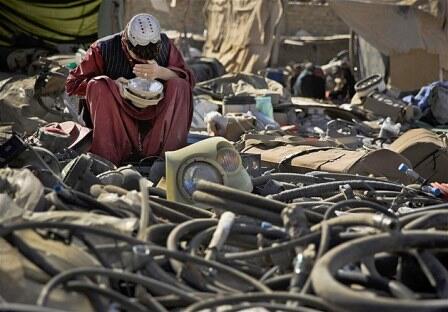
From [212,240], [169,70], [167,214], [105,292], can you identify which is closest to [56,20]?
[169,70]

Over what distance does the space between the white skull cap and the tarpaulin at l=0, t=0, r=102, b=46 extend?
610 cm

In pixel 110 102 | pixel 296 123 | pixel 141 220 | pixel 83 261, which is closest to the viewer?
pixel 83 261

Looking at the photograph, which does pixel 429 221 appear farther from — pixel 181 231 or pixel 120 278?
pixel 120 278

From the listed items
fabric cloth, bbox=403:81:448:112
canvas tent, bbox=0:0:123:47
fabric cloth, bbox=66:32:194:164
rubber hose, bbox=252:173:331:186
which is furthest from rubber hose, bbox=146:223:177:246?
canvas tent, bbox=0:0:123:47

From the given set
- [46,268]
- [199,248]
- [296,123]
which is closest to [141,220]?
[199,248]

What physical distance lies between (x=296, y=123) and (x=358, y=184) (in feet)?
17.6

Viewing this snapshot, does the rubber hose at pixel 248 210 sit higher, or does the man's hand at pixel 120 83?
the rubber hose at pixel 248 210

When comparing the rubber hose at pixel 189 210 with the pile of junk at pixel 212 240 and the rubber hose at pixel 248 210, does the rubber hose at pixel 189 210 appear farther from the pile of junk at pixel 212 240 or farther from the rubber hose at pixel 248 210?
the rubber hose at pixel 248 210

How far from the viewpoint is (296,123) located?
1099cm

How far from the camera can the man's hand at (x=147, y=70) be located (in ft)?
23.9

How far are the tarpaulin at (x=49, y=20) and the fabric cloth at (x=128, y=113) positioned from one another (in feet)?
19.1

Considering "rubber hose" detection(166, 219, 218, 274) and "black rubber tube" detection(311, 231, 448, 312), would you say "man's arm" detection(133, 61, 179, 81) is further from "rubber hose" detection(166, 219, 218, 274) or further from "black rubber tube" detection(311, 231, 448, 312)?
"black rubber tube" detection(311, 231, 448, 312)

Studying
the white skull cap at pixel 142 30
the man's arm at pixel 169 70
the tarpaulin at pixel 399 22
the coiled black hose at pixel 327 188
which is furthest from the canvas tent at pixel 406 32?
the coiled black hose at pixel 327 188

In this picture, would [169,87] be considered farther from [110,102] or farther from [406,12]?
[406,12]
